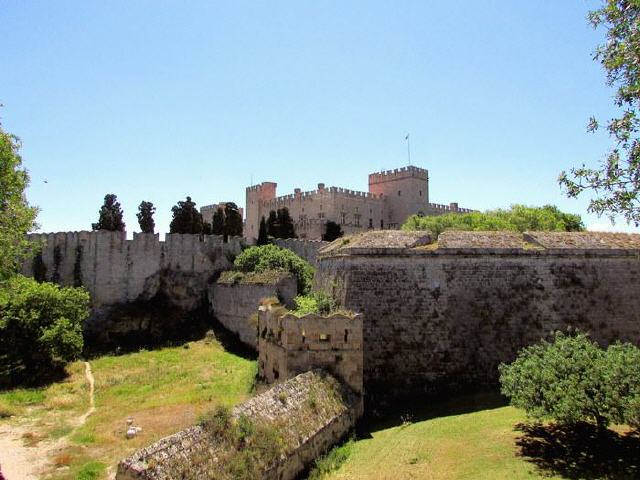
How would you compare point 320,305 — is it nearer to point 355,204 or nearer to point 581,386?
point 581,386

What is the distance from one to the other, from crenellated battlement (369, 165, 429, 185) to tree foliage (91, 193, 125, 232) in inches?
1614

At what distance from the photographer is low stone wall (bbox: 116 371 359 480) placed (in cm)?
829

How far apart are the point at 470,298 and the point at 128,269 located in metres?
23.0

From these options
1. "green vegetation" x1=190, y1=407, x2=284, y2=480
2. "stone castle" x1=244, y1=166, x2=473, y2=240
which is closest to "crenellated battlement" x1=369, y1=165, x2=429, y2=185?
"stone castle" x1=244, y1=166, x2=473, y2=240

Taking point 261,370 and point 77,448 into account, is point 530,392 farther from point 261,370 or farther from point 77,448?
point 77,448

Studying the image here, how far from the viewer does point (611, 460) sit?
33.1 feet

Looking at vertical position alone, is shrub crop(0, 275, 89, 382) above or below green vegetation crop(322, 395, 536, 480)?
above

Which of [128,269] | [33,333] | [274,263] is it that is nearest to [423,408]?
[274,263]

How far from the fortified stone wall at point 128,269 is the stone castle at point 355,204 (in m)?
27.2

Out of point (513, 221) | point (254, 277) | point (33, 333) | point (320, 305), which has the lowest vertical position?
point (33, 333)

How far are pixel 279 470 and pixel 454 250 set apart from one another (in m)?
9.48

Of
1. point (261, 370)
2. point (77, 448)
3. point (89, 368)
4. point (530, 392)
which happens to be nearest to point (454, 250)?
point (530, 392)

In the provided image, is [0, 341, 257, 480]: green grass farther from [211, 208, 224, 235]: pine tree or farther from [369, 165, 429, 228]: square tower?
[369, 165, 429, 228]: square tower

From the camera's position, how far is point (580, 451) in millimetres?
10633
